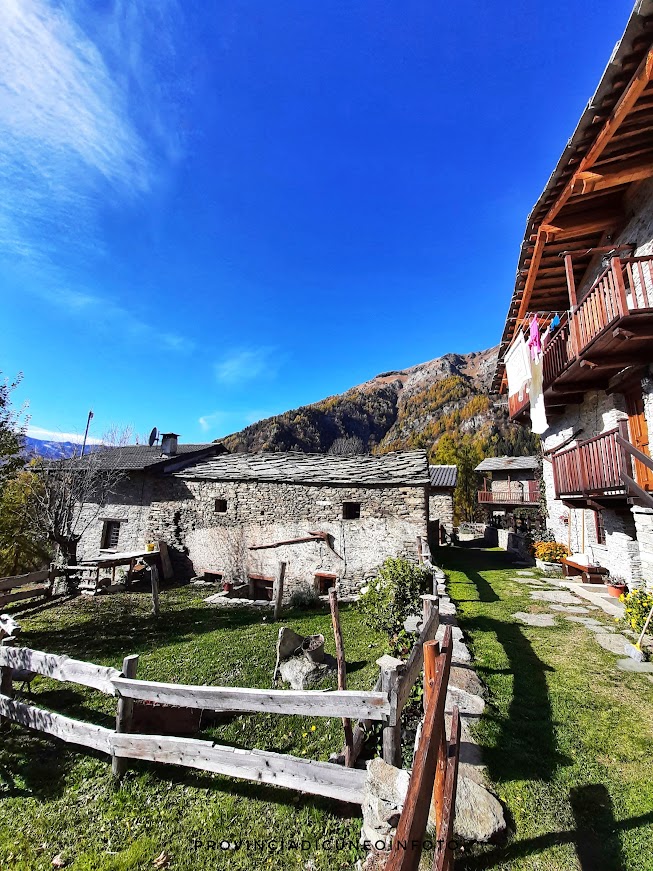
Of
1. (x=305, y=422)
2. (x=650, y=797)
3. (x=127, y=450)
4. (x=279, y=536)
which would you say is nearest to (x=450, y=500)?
(x=279, y=536)

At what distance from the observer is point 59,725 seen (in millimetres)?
4520

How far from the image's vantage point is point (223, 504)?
14852 mm

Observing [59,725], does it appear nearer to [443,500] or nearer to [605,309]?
[605,309]

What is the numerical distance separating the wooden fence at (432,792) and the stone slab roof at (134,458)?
15.2 m

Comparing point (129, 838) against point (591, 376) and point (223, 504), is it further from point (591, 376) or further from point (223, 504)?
point (591, 376)

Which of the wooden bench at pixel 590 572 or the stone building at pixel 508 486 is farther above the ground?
the stone building at pixel 508 486

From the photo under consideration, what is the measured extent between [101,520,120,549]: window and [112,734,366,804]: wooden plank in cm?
1414

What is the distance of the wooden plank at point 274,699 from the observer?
11.4ft

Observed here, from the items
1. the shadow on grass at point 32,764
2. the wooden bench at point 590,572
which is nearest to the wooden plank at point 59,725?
the shadow on grass at point 32,764

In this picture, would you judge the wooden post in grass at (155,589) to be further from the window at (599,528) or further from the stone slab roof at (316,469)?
the window at (599,528)

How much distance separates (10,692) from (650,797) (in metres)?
7.47

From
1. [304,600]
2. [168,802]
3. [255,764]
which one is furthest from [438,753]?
[304,600]

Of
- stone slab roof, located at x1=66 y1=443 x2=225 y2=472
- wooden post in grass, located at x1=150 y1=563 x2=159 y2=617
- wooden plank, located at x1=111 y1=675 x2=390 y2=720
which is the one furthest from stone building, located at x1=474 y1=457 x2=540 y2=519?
wooden plank, located at x1=111 y1=675 x2=390 y2=720

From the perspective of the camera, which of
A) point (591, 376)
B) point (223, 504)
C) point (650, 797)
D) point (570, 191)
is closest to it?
point (650, 797)
